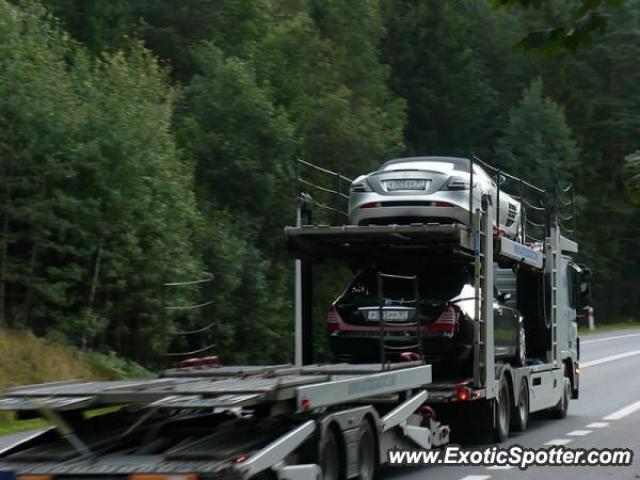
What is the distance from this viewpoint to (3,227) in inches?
955

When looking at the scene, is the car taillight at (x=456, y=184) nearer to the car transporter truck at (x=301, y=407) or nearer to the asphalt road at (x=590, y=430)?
the car transporter truck at (x=301, y=407)

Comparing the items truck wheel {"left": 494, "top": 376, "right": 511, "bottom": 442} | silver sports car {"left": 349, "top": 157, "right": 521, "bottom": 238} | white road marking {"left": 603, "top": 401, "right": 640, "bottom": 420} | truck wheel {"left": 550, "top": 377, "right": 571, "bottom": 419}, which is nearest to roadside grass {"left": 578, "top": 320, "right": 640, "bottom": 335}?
white road marking {"left": 603, "top": 401, "right": 640, "bottom": 420}

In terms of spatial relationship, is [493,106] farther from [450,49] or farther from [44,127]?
[44,127]

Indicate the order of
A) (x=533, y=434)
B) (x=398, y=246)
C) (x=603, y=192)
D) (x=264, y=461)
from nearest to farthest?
(x=264, y=461) < (x=398, y=246) < (x=533, y=434) < (x=603, y=192)

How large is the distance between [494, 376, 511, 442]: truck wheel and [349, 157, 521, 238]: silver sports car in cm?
213

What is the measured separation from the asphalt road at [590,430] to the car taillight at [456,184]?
117 inches

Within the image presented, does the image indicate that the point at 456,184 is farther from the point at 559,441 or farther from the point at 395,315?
the point at 559,441

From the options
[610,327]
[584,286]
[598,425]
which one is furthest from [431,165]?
[610,327]

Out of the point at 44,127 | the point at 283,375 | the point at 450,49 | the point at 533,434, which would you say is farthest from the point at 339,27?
the point at 283,375

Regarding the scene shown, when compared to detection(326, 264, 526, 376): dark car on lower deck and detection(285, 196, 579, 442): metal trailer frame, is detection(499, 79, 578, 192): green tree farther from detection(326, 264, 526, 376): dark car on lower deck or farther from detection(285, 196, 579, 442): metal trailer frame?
detection(326, 264, 526, 376): dark car on lower deck

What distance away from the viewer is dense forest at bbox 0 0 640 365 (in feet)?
79.3

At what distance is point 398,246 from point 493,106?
163 ft

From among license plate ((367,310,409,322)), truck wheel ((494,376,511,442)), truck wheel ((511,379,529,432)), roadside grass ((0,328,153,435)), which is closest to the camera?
license plate ((367,310,409,322))

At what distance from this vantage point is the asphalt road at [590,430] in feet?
42.0
